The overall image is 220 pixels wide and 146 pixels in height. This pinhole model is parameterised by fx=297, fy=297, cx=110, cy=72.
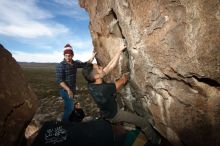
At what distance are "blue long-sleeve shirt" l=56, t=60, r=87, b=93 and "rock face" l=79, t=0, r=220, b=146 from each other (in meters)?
2.32

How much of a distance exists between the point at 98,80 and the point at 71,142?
2083mm

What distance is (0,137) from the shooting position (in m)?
6.89

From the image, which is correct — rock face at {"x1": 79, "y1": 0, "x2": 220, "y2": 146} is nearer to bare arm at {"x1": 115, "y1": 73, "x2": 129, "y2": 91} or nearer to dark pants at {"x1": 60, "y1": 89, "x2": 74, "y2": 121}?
bare arm at {"x1": 115, "y1": 73, "x2": 129, "y2": 91}

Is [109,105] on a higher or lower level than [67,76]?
lower

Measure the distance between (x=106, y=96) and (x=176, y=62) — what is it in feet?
8.69

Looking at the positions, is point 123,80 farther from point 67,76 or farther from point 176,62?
point 176,62

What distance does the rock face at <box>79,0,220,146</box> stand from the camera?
640 centimetres

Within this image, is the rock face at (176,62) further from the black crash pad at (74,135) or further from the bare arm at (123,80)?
the black crash pad at (74,135)

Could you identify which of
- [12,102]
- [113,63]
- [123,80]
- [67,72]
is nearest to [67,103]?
[67,72]

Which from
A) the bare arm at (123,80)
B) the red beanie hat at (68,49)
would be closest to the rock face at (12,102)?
the red beanie hat at (68,49)

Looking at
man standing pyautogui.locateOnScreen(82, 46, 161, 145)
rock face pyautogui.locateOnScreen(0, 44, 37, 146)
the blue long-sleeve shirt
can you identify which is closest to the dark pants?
the blue long-sleeve shirt

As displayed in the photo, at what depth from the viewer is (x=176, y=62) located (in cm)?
717

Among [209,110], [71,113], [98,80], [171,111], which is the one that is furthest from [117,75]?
[209,110]

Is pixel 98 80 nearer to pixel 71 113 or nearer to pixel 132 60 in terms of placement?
pixel 132 60
